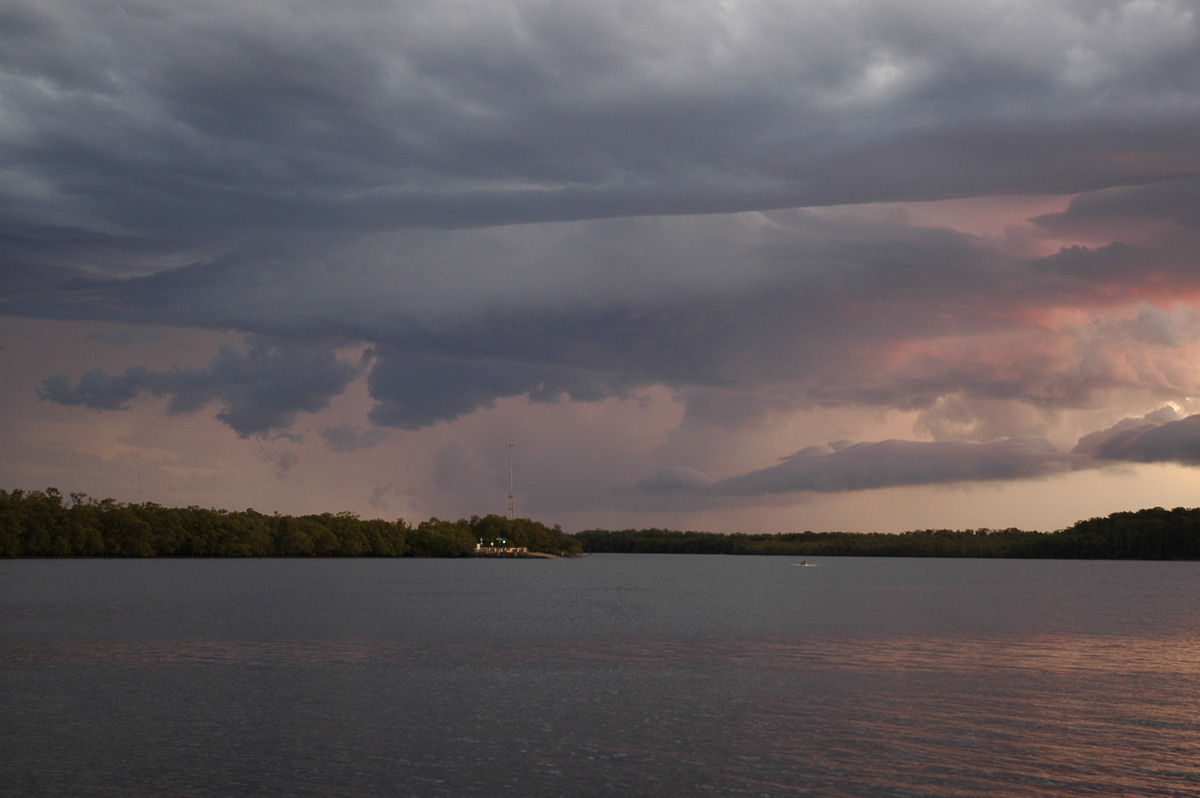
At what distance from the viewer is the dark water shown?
29.2 meters

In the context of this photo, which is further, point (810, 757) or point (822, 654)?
point (822, 654)

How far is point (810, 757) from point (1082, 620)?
228 feet

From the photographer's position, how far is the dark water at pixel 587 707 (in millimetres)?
29250

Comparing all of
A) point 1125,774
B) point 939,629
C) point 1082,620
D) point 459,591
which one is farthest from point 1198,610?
point 1125,774

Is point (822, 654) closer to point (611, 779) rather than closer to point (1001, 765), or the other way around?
point (1001, 765)

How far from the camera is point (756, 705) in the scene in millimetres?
41094

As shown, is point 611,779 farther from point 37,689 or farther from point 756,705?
point 37,689

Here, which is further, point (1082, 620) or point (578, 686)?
point (1082, 620)

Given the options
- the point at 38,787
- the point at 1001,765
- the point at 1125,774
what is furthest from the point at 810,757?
the point at 38,787

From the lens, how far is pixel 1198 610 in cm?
11112

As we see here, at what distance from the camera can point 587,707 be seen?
133 ft

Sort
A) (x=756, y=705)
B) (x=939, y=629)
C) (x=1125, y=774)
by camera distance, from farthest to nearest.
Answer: (x=939, y=629) → (x=756, y=705) → (x=1125, y=774)

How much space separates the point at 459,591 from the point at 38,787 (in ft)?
374

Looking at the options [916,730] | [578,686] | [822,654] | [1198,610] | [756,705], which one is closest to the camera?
[916,730]
